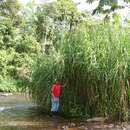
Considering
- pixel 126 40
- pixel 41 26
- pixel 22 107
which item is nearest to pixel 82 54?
pixel 126 40

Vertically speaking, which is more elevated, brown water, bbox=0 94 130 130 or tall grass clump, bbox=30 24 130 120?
tall grass clump, bbox=30 24 130 120

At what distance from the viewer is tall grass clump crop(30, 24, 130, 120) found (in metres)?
13.6

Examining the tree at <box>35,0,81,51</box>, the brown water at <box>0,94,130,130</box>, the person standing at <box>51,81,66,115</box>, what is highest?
the tree at <box>35,0,81,51</box>

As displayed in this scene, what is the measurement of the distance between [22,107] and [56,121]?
4.27 metres

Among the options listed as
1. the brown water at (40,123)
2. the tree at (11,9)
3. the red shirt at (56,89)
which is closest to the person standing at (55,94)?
the red shirt at (56,89)

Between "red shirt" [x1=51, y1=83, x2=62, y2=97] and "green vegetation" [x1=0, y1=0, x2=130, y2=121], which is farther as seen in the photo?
"red shirt" [x1=51, y1=83, x2=62, y2=97]

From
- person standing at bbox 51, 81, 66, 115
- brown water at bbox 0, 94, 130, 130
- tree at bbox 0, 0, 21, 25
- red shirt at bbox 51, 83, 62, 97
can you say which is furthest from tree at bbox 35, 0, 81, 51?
red shirt at bbox 51, 83, 62, 97

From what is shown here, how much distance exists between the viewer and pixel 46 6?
39438 millimetres

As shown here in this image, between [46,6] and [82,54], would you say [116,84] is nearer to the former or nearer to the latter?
[82,54]

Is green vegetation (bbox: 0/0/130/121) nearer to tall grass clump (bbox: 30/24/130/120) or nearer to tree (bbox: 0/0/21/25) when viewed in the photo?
tall grass clump (bbox: 30/24/130/120)

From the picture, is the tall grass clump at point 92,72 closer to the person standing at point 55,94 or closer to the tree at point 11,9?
the person standing at point 55,94

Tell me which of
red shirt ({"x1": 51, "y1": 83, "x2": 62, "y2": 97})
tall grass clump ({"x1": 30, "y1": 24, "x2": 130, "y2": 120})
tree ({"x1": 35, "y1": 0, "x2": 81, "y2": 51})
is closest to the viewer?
tall grass clump ({"x1": 30, "y1": 24, "x2": 130, "y2": 120})

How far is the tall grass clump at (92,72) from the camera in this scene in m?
13.6

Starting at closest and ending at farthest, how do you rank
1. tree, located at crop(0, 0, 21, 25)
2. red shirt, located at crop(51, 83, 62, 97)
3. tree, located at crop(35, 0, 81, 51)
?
red shirt, located at crop(51, 83, 62, 97) → tree, located at crop(0, 0, 21, 25) → tree, located at crop(35, 0, 81, 51)
